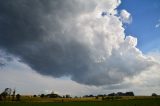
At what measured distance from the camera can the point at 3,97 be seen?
568 ft

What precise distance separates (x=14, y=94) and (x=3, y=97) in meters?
8.70

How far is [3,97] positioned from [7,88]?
11231mm

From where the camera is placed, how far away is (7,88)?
183 metres

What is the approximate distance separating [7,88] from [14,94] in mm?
8336

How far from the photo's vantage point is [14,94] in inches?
7057
